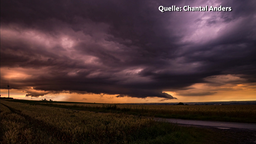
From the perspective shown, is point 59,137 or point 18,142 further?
point 59,137

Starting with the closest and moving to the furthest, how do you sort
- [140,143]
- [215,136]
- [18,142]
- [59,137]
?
[140,143]
[18,142]
[59,137]
[215,136]

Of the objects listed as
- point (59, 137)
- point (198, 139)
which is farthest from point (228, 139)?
point (59, 137)

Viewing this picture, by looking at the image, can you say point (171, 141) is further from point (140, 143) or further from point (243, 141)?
point (243, 141)

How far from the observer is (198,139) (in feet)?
38.8

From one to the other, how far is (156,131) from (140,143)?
11.6 feet

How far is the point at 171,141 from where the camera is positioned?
9.90 meters

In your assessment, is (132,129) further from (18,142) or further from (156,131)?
(18,142)

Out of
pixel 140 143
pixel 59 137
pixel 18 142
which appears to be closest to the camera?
pixel 140 143

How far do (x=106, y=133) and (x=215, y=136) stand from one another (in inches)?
336

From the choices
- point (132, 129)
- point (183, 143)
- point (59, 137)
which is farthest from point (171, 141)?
point (59, 137)

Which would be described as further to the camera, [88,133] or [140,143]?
[88,133]

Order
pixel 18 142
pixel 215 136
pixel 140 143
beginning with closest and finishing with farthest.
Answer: pixel 140 143 → pixel 18 142 → pixel 215 136

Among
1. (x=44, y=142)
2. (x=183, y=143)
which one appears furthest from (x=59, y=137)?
(x=183, y=143)

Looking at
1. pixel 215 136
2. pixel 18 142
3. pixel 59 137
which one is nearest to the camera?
pixel 18 142
